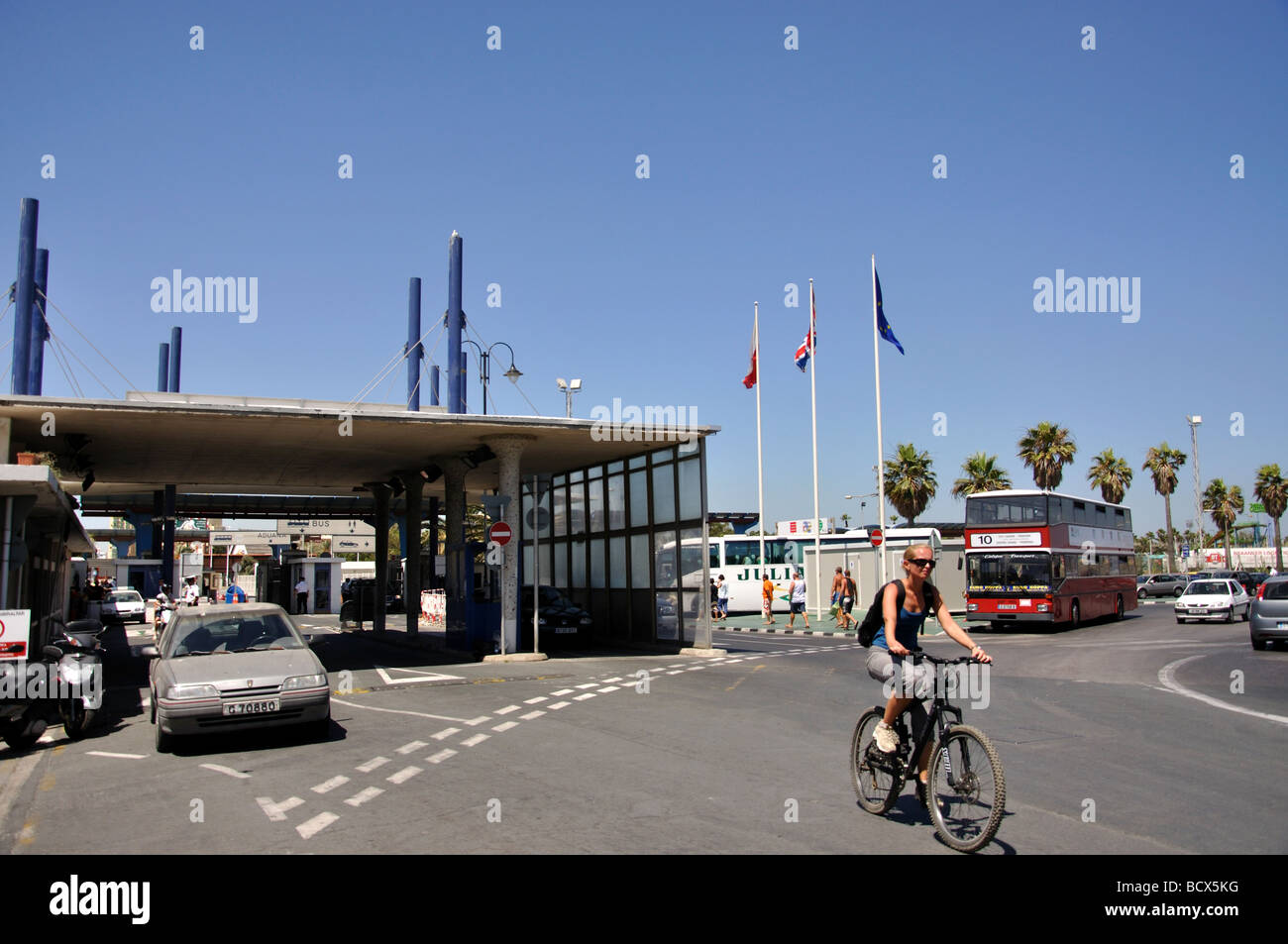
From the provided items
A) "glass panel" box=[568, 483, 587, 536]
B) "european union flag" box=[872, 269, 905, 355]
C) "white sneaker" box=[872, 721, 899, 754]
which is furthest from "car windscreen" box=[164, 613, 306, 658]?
"european union flag" box=[872, 269, 905, 355]

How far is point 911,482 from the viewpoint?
53.8 metres

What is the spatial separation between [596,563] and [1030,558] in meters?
12.9

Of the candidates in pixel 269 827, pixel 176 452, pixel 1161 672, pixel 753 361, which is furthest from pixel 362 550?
pixel 269 827

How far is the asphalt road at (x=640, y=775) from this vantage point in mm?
6176

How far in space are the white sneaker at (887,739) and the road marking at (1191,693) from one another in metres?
7.48

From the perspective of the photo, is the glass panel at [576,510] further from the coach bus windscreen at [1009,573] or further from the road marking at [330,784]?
the road marking at [330,784]

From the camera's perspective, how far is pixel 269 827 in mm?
6566

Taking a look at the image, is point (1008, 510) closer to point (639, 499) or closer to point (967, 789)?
point (639, 499)

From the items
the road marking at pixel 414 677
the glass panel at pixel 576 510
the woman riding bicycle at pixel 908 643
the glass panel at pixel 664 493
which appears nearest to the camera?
the woman riding bicycle at pixel 908 643

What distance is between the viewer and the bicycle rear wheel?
6457mm

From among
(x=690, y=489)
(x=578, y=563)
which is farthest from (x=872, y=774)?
(x=578, y=563)

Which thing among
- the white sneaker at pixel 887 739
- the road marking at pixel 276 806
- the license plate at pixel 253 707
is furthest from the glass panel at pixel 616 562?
the white sneaker at pixel 887 739

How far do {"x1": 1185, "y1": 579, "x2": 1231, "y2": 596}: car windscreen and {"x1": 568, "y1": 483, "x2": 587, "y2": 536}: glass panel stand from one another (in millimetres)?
22015
